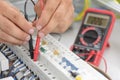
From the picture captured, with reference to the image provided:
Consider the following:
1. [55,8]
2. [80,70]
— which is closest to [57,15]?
[55,8]

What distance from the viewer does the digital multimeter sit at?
800mm

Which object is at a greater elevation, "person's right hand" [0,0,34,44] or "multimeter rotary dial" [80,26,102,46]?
"person's right hand" [0,0,34,44]

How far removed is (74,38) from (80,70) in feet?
1.06

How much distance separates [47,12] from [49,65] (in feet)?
0.41

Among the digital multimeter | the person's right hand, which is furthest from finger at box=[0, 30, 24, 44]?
the digital multimeter

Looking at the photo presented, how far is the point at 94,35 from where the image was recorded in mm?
842

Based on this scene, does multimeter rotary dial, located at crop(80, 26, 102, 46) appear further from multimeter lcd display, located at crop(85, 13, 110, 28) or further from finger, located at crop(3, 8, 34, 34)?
finger, located at crop(3, 8, 34, 34)

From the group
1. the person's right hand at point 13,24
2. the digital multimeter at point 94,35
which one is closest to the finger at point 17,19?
the person's right hand at point 13,24

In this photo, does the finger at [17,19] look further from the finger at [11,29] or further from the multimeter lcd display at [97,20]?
the multimeter lcd display at [97,20]

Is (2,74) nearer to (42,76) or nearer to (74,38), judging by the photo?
(42,76)

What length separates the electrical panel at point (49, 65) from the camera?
0.61 meters

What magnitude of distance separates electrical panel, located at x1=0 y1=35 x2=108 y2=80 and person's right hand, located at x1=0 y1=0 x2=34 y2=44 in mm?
69

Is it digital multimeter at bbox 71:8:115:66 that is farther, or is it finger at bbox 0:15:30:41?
digital multimeter at bbox 71:8:115:66

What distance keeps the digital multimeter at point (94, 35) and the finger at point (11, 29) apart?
9.1 inches
